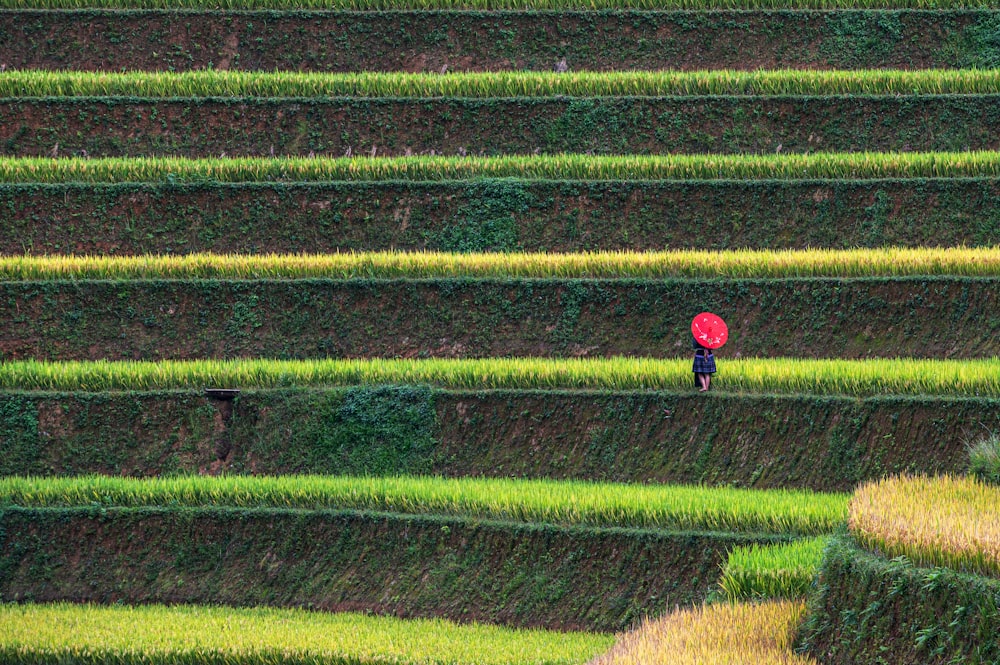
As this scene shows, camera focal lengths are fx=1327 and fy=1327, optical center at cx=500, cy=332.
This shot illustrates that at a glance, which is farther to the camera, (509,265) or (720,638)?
(509,265)

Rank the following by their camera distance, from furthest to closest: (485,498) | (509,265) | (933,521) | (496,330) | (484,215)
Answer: (484,215) → (509,265) → (496,330) → (485,498) → (933,521)

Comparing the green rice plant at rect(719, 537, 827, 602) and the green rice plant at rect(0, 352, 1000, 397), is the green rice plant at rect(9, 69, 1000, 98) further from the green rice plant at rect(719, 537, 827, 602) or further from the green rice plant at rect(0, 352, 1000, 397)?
the green rice plant at rect(719, 537, 827, 602)

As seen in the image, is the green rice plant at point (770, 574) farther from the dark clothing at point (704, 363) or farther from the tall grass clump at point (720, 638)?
the dark clothing at point (704, 363)

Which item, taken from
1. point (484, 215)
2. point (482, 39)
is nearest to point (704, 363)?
point (484, 215)

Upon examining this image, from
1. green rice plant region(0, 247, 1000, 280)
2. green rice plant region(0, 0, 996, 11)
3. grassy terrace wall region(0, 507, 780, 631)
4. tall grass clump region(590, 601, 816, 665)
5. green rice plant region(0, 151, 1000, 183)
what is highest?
green rice plant region(0, 0, 996, 11)

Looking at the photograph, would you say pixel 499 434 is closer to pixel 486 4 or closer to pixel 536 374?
pixel 536 374

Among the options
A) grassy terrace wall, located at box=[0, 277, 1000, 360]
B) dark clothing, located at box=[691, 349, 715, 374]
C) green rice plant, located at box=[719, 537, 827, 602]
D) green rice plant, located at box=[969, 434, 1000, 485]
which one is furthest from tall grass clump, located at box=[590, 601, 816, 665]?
grassy terrace wall, located at box=[0, 277, 1000, 360]
